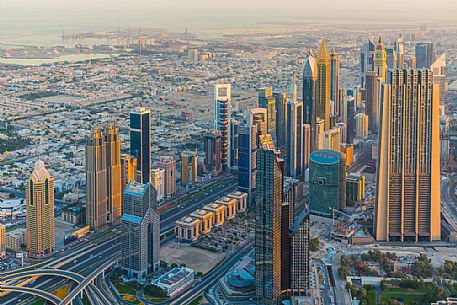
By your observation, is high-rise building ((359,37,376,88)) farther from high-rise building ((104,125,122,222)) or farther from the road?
high-rise building ((104,125,122,222))

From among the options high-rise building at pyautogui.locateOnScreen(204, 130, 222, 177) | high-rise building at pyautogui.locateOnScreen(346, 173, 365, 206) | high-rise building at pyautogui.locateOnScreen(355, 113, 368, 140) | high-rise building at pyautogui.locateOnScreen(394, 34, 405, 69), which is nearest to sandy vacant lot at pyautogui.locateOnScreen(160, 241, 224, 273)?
high-rise building at pyautogui.locateOnScreen(346, 173, 365, 206)

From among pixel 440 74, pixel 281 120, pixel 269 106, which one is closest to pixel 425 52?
pixel 440 74

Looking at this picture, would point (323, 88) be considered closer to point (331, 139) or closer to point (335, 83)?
point (331, 139)

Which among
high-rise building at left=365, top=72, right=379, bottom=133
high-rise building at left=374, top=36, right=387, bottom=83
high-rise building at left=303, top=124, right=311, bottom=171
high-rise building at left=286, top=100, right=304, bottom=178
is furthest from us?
high-rise building at left=374, top=36, right=387, bottom=83

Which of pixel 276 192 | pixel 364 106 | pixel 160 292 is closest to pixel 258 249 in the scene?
pixel 276 192

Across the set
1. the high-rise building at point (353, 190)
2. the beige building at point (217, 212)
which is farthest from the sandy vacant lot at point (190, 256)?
the high-rise building at point (353, 190)

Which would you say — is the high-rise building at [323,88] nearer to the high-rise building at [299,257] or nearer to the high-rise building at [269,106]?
the high-rise building at [269,106]
